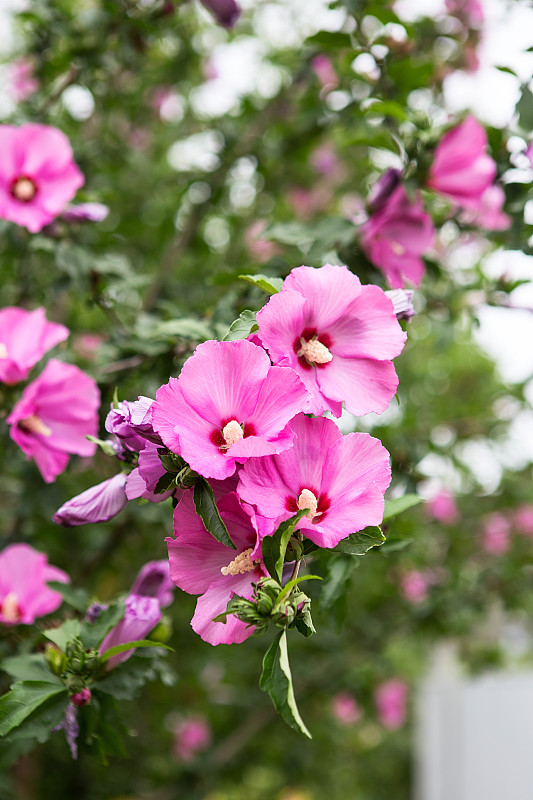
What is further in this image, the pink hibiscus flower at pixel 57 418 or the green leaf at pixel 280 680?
the pink hibiscus flower at pixel 57 418

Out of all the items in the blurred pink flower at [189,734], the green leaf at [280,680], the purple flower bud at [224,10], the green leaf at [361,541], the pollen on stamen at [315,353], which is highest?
the purple flower bud at [224,10]

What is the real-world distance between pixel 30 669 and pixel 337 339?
589mm

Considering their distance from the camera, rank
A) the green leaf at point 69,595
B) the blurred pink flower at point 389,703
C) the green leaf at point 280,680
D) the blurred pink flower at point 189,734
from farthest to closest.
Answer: the blurred pink flower at point 389,703 → the blurred pink flower at point 189,734 → the green leaf at point 69,595 → the green leaf at point 280,680

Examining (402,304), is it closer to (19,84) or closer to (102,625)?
(102,625)

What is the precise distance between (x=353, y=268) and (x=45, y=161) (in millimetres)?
562

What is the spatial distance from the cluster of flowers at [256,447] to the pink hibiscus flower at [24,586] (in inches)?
20.2

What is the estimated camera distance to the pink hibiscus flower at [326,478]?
62 cm

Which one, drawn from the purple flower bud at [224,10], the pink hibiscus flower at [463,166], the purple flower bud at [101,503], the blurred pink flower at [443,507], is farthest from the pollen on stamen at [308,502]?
the blurred pink flower at [443,507]

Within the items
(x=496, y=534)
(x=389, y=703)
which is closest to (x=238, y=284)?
(x=496, y=534)

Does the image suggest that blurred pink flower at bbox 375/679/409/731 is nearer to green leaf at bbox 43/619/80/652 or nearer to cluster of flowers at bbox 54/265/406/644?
green leaf at bbox 43/619/80/652

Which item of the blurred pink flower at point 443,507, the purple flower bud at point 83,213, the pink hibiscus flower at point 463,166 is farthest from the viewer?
the blurred pink flower at point 443,507

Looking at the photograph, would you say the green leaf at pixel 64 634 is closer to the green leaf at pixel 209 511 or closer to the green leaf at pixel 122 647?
the green leaf at pixel 122 647

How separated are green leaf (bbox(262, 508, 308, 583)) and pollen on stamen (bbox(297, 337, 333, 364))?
18 centimetres

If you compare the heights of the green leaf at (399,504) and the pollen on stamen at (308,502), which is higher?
the pollen on stamen at (308,502)
